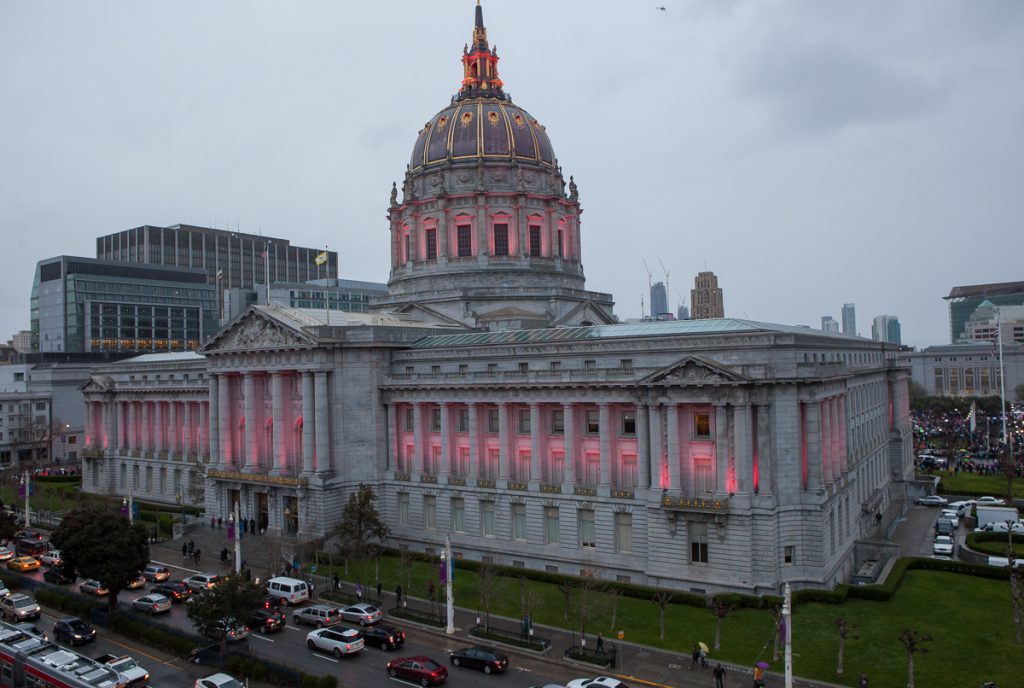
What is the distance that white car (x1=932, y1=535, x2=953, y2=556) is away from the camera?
65625 mm

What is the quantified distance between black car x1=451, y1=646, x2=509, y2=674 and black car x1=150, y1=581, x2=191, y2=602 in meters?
21.8

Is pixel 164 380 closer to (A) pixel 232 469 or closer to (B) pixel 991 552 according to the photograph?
(A) pixel 232 469

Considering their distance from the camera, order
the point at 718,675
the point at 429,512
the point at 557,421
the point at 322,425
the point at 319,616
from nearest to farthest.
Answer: the point at 718,675 < the point at 319,616 < the point at 557,421 < the point at 429,512 < the point at 322,425

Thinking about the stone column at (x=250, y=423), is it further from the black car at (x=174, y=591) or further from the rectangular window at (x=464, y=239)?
the rectangular window at (x=464, y=239)

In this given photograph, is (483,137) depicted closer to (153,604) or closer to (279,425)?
(279,425)

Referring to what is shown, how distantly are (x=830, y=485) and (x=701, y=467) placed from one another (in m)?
9.85

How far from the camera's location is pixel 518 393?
6512 cm

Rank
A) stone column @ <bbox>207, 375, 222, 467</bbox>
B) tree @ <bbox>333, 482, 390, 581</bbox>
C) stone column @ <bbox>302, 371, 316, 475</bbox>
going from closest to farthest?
tree @ <bbox>333, 482, 390, 581</bbox>, stone column @ <bbox>302, 371, 316, 475</bbox>, stone column @ <bbox>207, 375, 222, 467</bbox>

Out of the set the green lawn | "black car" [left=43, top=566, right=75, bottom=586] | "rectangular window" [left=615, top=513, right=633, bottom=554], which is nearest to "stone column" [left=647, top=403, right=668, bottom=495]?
"rectangular window" [left=615, top=513, right=633, bottom=554]

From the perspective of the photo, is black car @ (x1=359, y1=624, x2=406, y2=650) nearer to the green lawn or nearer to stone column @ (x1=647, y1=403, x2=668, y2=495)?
the green lawn

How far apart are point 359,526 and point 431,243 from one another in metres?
39.7

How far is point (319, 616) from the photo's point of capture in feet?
167

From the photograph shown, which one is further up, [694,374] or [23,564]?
[694,374]

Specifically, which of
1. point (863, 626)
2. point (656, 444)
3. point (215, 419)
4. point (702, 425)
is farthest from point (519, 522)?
point (215, 419)
